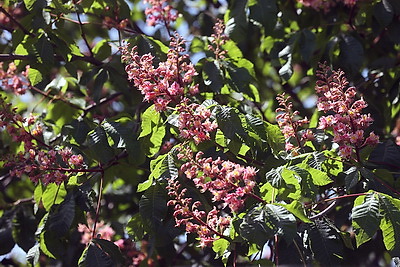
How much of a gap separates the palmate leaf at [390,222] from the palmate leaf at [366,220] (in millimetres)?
27

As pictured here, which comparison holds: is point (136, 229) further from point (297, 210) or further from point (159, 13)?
point (159, 13)

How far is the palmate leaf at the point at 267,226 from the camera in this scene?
79.7 inches

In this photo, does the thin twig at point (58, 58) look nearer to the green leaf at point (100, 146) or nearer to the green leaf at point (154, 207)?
the green leaf at point (100, 146)

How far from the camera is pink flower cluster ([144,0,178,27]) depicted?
3.27m

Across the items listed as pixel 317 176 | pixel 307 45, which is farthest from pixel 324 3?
pixel 317 176

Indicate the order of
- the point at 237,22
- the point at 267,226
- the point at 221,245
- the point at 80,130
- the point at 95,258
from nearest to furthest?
the point at 267,226 < the point at 221,245 < the point at 95,258 < the point at 80,130 < the point at 237,22

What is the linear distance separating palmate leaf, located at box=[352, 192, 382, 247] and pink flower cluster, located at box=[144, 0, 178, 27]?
1.51 m

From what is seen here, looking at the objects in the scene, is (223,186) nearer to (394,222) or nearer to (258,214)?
(258,214)

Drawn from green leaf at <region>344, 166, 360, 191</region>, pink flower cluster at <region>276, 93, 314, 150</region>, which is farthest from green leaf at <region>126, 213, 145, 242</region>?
green leaf at <region>344, 166, 360, 191</region>

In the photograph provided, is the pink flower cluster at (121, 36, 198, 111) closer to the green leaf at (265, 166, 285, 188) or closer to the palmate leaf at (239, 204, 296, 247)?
the green leaf at (265, 166, 285, 188)

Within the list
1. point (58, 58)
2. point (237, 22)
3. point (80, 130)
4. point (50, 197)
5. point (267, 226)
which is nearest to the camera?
point (267, 226)

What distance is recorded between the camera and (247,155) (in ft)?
8.75

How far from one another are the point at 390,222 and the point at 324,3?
1.56 metres

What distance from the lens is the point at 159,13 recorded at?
10.8 ft
